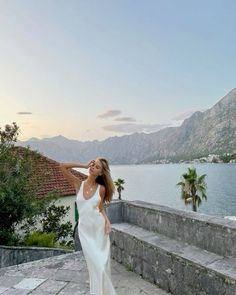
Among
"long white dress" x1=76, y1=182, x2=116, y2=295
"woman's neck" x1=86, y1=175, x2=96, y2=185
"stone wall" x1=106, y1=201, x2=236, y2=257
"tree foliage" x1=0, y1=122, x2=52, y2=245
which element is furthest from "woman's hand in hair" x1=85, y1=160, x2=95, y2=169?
"tree foliage" x1=0, y1=122, x2=52, y2=245

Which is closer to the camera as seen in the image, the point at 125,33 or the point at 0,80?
the point at 0,80

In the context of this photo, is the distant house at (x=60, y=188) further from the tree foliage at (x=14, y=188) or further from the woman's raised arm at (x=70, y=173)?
the woman's raised arm at (x=70, y=173)

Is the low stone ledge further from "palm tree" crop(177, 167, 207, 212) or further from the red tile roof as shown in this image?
"palm tree" crop(177, 167, 207, 212)

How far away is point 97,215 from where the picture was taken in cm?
396

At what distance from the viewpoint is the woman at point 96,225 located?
3883 mm

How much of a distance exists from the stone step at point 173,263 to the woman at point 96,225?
0.95 meters

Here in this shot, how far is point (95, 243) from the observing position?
3930 mm

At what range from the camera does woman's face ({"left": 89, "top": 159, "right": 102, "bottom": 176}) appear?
3992 mm

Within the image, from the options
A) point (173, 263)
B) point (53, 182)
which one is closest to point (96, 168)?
point (173, 263)

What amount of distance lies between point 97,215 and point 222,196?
98.1 meters

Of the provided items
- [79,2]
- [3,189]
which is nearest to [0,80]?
[79,2]

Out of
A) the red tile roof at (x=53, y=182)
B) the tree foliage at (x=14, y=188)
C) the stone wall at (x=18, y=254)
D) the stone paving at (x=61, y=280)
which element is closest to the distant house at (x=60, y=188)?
the red tile roof at (x=53, y=182)

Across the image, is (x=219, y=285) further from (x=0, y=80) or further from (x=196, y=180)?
(x=196, y=180)

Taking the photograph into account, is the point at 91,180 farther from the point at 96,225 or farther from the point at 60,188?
the point at 60,188
